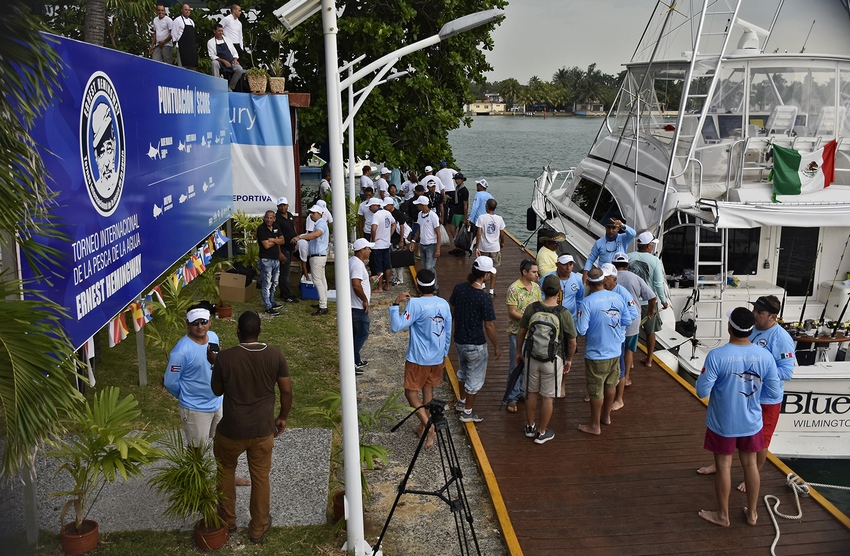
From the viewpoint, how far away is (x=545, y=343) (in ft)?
23.5

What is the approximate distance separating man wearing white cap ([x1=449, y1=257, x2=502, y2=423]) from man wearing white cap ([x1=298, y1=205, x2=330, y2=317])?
14.2 ft

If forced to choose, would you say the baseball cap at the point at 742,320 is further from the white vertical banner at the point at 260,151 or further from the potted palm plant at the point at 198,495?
the white vertical banner at the point at 260,151

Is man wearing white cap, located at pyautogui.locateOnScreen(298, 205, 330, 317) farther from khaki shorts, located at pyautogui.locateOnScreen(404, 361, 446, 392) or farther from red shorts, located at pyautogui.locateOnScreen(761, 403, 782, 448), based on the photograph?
red shorts, located at pyautogui.locateOnScreen(761, 403, 782, 448)

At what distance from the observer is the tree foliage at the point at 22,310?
154 inches

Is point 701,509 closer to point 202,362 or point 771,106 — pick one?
point 202,362

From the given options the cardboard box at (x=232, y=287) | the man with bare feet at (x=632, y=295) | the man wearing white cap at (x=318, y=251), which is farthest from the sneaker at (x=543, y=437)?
the cardboard box at (x=232, y=287)

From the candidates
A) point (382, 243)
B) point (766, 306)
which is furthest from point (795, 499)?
point (382, 243)

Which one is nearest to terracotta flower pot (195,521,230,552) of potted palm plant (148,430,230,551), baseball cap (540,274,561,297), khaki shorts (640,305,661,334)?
potted palm plant (148,430,230,551)

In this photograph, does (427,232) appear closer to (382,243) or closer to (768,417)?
(382,243)

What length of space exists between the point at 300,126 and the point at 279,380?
15.2 m

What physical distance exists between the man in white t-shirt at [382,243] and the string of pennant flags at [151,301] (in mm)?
2444

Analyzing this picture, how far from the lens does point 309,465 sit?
707cm

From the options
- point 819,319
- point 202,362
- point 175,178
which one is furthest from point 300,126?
point 202,362

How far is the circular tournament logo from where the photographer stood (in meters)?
5.89
